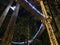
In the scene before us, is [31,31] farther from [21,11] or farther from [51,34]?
[51,34]

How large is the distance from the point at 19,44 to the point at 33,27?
646 mm

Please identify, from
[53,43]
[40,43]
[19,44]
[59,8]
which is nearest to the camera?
[53,43]

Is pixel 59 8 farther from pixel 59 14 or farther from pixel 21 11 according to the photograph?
pixel 21 11

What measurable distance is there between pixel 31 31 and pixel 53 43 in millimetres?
2319

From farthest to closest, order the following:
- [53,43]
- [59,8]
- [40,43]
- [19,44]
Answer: [59,8]
[40,43]
[19,44]
[53,43]

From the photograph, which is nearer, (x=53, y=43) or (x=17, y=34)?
(x=53, y=43)

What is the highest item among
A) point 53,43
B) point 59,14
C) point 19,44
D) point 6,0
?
point 53,43

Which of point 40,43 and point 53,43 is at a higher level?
point 53,43

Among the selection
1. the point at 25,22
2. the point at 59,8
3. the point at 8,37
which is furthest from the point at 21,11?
the point at 8,37

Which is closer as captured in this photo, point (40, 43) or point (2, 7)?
point (40, 43)

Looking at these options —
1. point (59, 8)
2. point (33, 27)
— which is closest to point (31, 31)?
point (33, 27)

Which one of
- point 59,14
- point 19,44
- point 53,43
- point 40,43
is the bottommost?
point 40,43

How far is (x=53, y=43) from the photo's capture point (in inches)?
41.8

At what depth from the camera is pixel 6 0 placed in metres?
3.56
